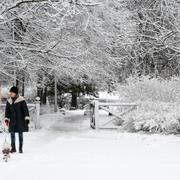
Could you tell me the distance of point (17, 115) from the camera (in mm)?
12531

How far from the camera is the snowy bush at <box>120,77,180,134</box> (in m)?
15.9

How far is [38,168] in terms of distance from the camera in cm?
977

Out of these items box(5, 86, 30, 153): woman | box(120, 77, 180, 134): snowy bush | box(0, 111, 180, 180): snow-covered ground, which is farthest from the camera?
box(120, 77, 180, 134): snowy bush

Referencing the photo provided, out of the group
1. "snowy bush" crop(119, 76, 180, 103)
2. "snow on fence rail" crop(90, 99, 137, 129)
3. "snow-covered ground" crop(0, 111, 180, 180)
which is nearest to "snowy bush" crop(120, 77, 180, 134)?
"snowy bush" crop(119, 76, 180, 103)

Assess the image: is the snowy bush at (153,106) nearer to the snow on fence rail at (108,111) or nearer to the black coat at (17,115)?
the snow on fence rail at (108,111)

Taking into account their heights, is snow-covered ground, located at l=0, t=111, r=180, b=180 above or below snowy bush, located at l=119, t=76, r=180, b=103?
below

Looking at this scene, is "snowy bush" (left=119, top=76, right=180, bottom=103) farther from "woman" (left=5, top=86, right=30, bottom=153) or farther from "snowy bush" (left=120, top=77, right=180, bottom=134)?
"woman" (left=5, top=86, right=30, bottom=153)

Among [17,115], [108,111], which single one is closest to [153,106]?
[108,111]

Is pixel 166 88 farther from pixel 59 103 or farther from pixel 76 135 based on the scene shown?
pixel 59 103

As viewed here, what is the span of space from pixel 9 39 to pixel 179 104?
6.86 meters

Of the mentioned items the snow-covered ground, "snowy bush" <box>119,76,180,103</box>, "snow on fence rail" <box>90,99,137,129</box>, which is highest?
"snowy bush" <box>119,76,180,103</box>

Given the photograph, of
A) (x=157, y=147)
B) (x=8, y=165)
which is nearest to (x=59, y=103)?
(x=157, y=147)

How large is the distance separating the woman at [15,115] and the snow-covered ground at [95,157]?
616mm

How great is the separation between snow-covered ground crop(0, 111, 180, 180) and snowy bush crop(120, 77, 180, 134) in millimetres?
714
